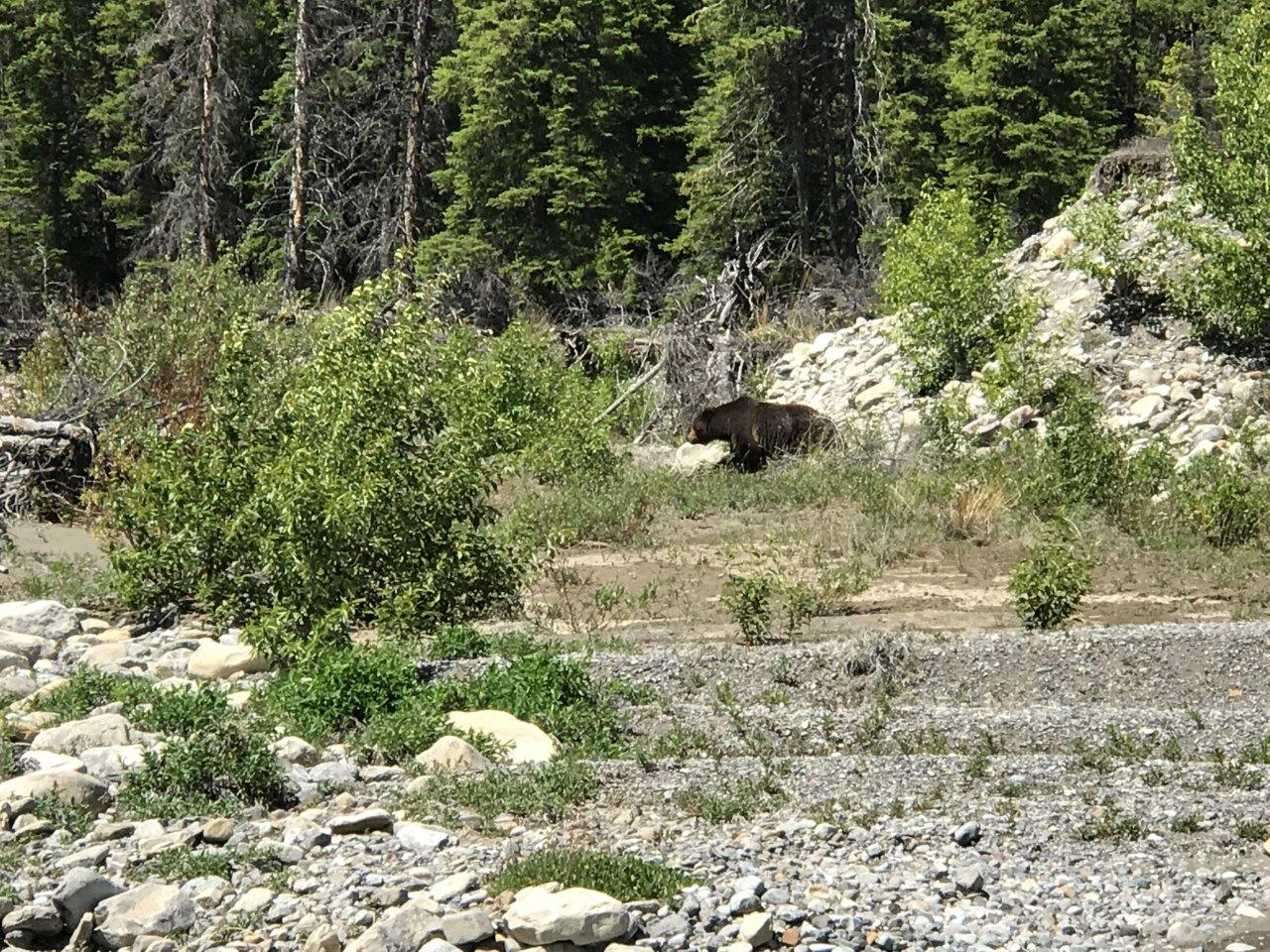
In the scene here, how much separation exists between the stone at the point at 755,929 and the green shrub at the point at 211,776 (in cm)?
285

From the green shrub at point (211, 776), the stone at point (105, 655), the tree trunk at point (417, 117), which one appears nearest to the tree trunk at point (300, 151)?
the tree trunk at point (417, 117)

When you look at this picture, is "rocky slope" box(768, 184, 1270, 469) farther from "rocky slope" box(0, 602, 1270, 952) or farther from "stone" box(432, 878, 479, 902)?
"stone" box(432, 878, 479, 902)

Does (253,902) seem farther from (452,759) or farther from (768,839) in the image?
(768,839)

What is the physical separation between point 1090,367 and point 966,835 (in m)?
15.4

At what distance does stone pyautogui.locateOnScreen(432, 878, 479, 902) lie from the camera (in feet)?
22.5

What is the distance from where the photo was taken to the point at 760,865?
7.20m

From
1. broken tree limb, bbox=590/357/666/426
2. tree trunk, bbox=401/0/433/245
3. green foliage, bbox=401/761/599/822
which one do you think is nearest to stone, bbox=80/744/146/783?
green foliage, bbox=401/761/599/822

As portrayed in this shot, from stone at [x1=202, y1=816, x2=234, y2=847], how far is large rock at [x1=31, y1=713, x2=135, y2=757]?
1511 mm

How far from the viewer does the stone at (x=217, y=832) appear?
7.71 meters

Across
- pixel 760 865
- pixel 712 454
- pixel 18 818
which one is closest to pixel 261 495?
pixel 18 818

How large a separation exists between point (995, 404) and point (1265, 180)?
422cm

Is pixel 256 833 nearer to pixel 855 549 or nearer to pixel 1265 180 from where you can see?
pixel 855 549

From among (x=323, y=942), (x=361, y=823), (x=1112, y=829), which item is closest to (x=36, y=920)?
(x=323, y=942)

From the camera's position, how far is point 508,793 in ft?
26.9
